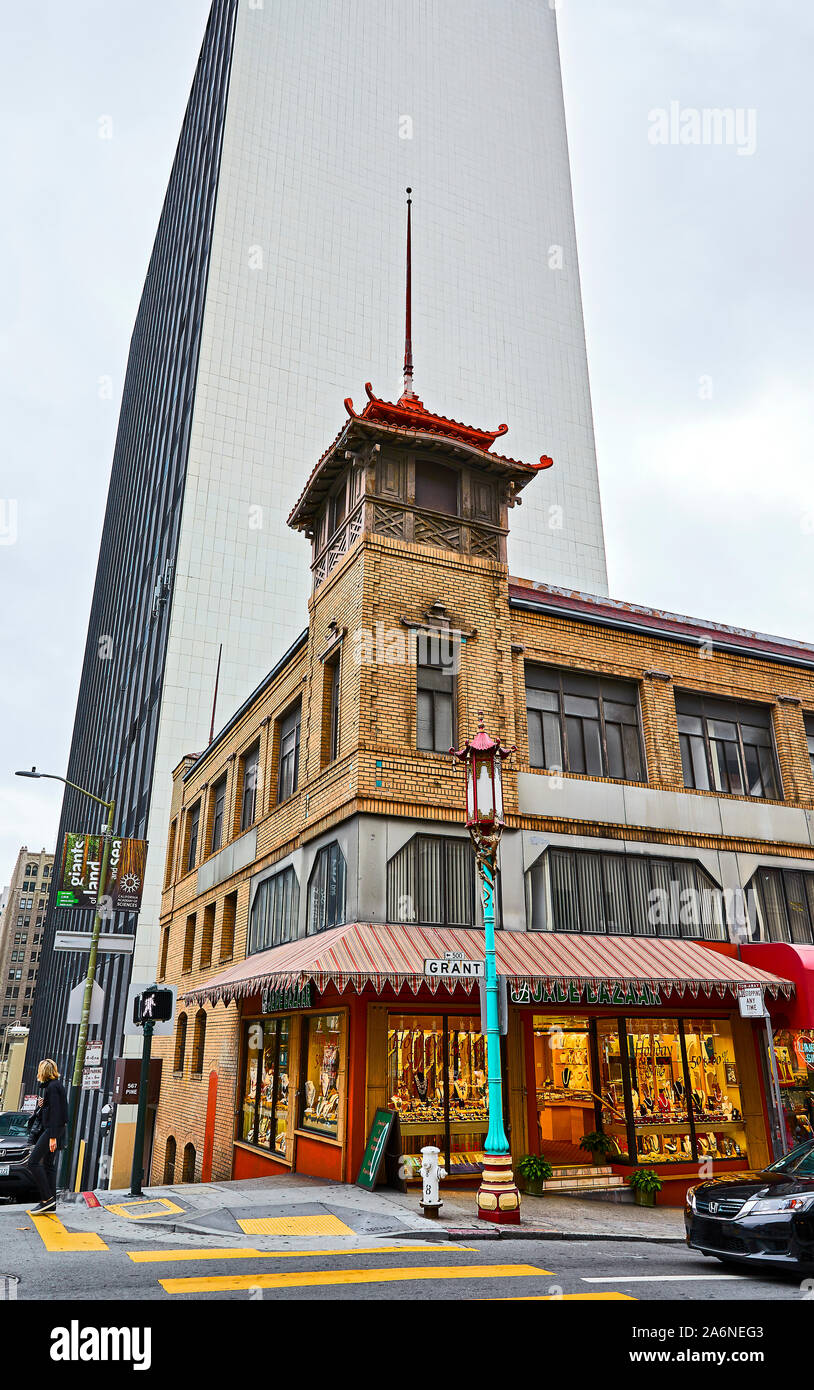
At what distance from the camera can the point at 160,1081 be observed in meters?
31.0

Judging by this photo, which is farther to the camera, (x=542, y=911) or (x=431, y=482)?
(x=431, y=482)

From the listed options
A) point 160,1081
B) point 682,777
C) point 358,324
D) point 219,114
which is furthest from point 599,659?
point 219,114

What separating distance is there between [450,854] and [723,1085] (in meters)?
7.38

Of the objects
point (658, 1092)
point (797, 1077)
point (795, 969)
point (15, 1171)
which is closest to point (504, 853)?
point (658, 1092)

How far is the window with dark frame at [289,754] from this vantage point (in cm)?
2072

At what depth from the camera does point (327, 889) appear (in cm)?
1716

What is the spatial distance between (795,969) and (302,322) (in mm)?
48070

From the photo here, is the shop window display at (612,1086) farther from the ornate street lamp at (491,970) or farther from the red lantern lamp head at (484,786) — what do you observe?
the red lantern lamp head at (484,786)

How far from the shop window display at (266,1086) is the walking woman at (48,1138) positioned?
6.72 metres

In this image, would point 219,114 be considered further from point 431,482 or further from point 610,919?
point 610,919

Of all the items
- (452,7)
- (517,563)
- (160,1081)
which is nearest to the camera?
(160,1081)

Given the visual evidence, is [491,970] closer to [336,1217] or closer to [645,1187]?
[336,1217]

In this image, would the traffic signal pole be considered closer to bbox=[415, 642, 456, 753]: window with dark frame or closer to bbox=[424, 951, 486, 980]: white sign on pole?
bbox=[415, 642, 456, 753]: window with dark frame

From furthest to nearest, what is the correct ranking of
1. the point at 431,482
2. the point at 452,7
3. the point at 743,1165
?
the point at 452,7
the point at 431,482
the point at 743,1165
